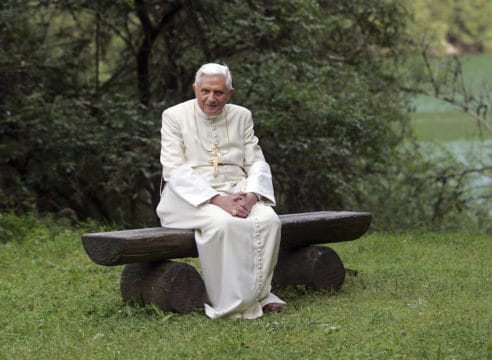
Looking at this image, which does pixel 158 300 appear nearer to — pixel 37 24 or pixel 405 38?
pixel 37 24

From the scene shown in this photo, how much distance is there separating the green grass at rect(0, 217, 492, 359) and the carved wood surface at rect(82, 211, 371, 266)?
38 cm

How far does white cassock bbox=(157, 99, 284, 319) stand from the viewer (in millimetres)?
6461

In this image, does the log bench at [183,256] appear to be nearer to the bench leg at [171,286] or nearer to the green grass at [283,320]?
the bench leg at [171,286]

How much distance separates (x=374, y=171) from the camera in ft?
47.5

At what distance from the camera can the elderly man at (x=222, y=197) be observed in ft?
21.2

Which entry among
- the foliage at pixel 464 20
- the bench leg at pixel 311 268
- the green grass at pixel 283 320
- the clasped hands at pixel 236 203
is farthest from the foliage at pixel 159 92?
the foliage at pixel 464 20

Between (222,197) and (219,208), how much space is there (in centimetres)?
11

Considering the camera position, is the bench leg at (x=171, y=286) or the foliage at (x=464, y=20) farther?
the foliage at (x=464, y=20)

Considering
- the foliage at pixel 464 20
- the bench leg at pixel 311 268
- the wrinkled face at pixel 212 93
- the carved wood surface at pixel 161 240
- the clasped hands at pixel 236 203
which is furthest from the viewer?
the foliage at pixel 464 20

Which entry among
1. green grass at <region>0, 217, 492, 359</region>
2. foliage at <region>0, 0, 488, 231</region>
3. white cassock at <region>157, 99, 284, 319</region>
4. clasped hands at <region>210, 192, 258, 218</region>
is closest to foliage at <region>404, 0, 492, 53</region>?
foliage at <region>0, 0, 488, 231</region>

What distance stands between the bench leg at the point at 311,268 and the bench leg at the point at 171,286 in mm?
990

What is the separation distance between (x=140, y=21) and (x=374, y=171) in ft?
12.7

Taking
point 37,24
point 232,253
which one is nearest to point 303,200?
point 37,24

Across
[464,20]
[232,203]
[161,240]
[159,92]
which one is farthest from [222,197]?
[464,20]
